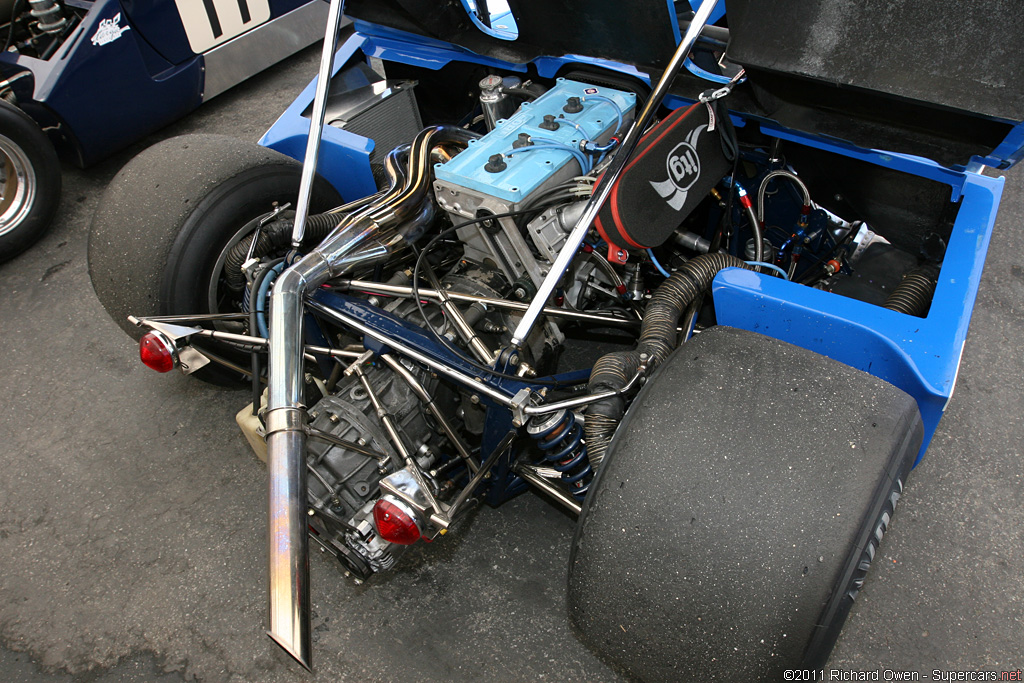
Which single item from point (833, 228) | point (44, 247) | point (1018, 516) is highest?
point (833, 228)

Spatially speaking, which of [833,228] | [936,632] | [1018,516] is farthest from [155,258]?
[1018,516]

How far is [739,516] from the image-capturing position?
1.16 metres

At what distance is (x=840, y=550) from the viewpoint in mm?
1126

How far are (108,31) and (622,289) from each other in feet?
9.79

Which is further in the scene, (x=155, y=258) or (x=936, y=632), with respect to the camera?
(x=155, y=258)

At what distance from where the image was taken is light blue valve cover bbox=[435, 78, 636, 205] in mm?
1737

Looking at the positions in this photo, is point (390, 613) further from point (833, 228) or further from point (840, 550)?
point (833, 228)

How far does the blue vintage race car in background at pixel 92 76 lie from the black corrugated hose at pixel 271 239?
179 cm

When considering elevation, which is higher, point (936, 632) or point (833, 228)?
point (833, 228)

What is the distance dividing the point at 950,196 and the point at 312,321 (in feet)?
6.01

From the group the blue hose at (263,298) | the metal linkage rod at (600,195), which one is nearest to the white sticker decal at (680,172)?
the metal linkage rod at (600,195)

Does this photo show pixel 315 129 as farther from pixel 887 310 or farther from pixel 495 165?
pixel 887 310

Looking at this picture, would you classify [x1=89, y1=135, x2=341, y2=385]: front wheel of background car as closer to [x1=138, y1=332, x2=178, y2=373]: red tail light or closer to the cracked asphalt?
[x1=138, y1=332, x2=178, y2=373]: red tail light

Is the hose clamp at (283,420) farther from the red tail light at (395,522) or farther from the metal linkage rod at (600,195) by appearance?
the metal linkage rod at (600,195)
